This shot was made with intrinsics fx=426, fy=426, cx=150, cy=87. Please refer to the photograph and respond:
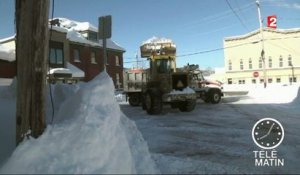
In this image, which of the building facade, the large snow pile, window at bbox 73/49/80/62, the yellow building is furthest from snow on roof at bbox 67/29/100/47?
the large snow pile

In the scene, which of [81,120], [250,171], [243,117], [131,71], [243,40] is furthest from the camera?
[243,40]

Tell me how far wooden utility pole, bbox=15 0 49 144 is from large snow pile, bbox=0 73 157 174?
0.30 metres

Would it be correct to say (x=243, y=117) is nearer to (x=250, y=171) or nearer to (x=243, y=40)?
(x=250, y=171)

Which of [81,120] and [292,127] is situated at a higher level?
[81,120]

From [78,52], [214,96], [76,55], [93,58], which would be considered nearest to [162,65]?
[214,96]

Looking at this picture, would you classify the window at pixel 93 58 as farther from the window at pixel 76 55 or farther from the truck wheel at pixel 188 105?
the truck wheel at pixel 188 105

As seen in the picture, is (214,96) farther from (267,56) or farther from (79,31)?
(267,56)

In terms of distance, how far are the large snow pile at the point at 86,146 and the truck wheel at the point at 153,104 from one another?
460 inches

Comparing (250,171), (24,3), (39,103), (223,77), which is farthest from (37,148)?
(223,77)

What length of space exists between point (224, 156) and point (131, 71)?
51.9 feet

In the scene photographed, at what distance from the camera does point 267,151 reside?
8.38 metres

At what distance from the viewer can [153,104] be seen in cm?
1808

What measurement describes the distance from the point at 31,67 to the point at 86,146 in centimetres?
141

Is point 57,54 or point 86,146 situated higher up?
point 57,54
